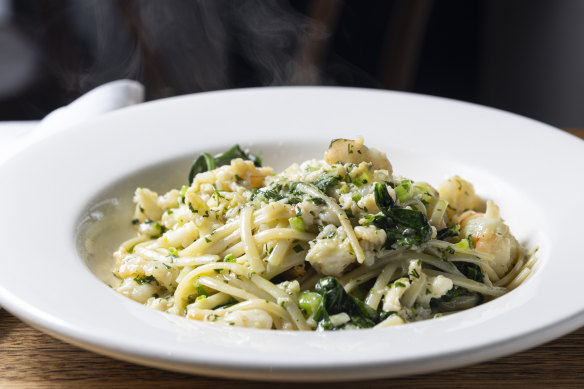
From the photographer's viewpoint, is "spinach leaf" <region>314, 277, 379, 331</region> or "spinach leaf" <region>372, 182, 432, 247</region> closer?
"spinach leaf" <region>314, 277, 379, 331</region>

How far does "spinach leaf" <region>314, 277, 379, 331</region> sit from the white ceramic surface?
1.07 ft

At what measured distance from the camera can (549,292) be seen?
2129 millimetres

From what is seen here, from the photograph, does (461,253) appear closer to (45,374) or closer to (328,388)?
(328,388)

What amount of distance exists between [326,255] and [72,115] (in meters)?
2.06

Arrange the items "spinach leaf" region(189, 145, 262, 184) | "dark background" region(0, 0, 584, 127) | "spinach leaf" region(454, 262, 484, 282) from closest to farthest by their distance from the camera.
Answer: "spinach leaf" region(454, 262, 484, 282) < "spinach leaf" region(189, 145, 262, 184) < "dark background" region(0, 0, 584, 127)

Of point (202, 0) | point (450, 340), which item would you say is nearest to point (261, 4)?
point (202, 0)

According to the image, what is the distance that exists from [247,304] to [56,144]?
1488 mm

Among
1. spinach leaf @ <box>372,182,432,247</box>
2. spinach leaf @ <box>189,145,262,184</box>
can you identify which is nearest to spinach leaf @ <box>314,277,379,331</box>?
spinach leaf @ <box>372,182,432,247</box>

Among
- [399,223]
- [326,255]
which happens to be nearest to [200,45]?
[399,223]

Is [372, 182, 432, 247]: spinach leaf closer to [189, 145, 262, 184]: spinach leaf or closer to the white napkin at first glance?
[189, 145, 262, 184]: spinach leaf

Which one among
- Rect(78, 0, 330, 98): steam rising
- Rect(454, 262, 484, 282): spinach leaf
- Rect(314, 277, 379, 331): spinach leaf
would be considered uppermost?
Rect(314, 277, 379, 331): spinach leaf

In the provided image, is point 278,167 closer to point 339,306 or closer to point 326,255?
point 326,255

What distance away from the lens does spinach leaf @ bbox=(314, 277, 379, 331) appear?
7.50 feet

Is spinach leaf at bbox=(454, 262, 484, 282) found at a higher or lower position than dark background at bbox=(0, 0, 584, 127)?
higher
